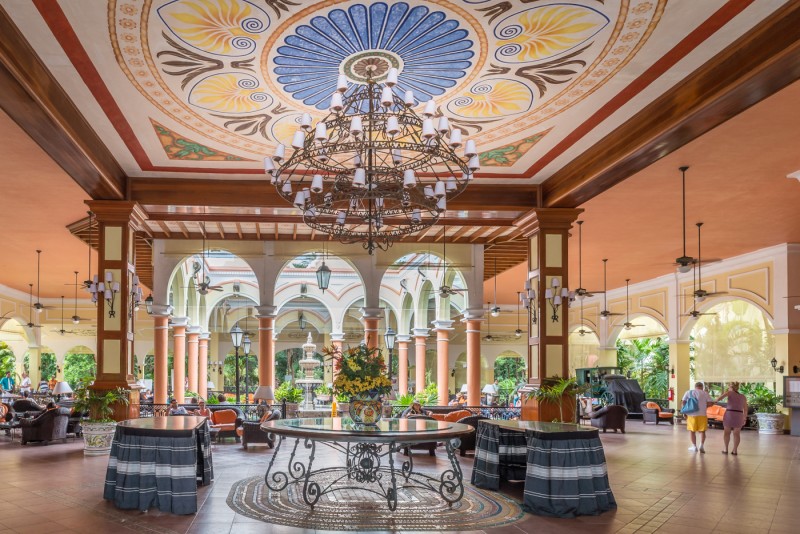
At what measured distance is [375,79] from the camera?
713cm

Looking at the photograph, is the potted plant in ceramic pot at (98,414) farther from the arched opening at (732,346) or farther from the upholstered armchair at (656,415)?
the arched opening at (732,346)

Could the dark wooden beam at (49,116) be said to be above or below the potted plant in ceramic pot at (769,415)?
above

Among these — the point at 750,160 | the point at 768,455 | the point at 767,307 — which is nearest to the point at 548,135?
the point at 750,160

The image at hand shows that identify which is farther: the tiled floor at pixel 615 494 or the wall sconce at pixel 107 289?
the wall sconce at pixel 107 289

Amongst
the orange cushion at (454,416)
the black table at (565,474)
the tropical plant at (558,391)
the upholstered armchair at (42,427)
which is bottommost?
the upholstered armchair at (42,427)

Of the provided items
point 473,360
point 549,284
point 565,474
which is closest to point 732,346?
point 473,360

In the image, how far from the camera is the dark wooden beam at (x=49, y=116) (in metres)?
6.18

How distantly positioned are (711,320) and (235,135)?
17.8 meters

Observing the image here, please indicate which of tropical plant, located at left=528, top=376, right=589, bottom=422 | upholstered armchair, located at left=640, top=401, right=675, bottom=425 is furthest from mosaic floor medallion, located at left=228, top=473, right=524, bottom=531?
upholstered armchair, located at left=640, top=401, right=675, bottom=425

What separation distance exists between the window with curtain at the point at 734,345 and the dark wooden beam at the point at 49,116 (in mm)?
16355

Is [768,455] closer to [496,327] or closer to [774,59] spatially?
[774,59]

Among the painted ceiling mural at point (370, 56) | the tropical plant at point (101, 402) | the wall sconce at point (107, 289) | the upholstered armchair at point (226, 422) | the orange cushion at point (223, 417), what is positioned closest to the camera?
the painted ceiling mural at point (370, 56)

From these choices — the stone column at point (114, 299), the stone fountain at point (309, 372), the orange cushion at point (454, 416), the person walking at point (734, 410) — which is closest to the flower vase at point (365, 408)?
the stone column at point (114, 299)

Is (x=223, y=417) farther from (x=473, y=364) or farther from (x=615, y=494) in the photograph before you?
(x=615, y=494)
